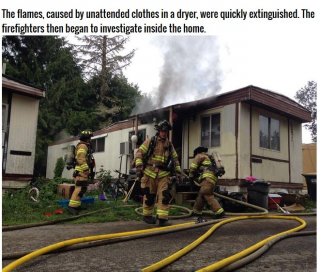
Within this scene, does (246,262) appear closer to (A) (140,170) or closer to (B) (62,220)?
(A) (140,170)

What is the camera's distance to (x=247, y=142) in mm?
10141

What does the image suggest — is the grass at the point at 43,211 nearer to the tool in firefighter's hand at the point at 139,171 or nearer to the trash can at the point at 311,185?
the tool in firefighter's hand at the point at 139,171

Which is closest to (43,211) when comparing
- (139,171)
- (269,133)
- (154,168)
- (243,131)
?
(139,171)

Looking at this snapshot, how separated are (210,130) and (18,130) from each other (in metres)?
5.55

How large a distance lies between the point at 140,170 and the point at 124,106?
61.0 ft

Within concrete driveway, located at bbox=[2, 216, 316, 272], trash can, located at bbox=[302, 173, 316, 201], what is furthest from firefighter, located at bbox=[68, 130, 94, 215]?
trash can, located at bbox=[302, 173, 316, 201]

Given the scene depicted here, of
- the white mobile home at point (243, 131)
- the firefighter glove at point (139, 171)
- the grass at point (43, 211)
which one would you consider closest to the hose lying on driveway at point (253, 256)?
the firefighter glove at point (139, 171)

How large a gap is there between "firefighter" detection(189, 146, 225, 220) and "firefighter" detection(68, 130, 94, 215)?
212 cm

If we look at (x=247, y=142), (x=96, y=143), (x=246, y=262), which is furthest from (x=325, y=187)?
(x=96, y=143)

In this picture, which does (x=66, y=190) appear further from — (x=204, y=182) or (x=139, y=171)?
(x=204, y=182)

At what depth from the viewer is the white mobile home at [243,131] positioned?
32.8 feet

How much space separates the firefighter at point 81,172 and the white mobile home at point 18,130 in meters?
3.44

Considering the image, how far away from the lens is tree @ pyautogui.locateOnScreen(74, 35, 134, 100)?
23594mm

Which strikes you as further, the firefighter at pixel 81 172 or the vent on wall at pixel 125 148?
the vent on wall at pixel 125 148
